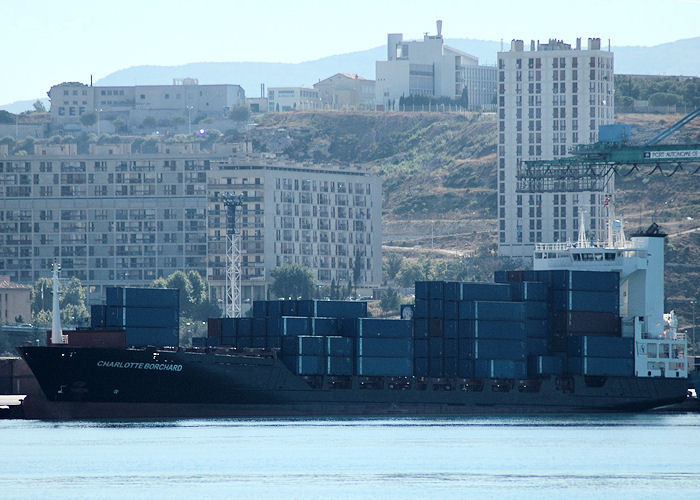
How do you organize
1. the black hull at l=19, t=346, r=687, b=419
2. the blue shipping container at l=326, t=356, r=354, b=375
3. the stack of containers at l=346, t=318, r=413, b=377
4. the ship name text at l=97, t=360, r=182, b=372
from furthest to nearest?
1. the stack of containers at l=346, t=318, r=413, b=377
2. the blue shipping container at l=326, t=356, r=354, b=375
3. the black hull at l=19, t=346, r=687, b=419
4. the ship name text at l=97, t=360, r=182, b=372

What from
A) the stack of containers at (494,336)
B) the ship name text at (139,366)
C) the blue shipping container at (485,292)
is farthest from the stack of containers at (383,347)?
the ship name text at (139,366)

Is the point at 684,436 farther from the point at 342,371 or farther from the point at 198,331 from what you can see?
the point at 198,331

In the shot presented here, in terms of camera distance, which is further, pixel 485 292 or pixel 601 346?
pixel 601 346

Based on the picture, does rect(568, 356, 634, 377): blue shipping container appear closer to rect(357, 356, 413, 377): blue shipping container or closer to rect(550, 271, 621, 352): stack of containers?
rect(550, 271, 621, 352): stack of containers

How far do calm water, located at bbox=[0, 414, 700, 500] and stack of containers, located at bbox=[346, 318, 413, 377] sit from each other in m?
3.58

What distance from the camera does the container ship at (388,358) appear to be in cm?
10700

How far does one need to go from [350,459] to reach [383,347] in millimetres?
25794

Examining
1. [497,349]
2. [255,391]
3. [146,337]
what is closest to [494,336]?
[497,349]

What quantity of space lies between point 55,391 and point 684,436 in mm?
37686

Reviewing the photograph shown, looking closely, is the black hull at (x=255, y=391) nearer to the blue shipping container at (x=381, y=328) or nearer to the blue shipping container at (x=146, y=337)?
the blue shipping container at (x=381, y=328)

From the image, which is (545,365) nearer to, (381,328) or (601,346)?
(601,346)

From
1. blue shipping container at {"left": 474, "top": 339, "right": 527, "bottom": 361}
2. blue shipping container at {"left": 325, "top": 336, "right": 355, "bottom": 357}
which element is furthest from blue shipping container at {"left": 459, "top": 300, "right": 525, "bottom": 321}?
blue shipping container at {"left": 325, "top": 336, "right": 355, "bottom": 357}

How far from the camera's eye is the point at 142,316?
112250mm

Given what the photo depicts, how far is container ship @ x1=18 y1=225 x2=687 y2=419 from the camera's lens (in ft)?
351
